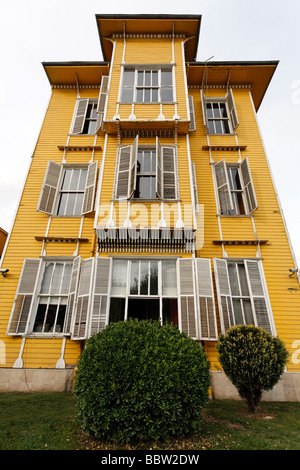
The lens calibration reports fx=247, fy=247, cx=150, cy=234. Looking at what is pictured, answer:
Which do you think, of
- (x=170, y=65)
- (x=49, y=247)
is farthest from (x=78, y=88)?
(x=49, y=247)

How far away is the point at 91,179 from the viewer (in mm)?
10203

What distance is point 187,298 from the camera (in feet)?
24.9

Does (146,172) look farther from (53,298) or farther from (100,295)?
(53,298)

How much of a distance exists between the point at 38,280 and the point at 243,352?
22.2 ft

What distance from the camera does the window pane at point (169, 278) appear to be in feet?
26.2

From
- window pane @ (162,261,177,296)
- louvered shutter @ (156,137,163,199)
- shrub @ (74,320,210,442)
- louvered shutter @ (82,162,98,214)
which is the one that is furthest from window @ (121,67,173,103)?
shrub @ (74,320,210,442)

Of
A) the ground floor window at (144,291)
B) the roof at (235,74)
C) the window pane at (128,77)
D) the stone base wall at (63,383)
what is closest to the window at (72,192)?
the ground floor window at (144,291)

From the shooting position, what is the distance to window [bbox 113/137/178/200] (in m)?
8.78

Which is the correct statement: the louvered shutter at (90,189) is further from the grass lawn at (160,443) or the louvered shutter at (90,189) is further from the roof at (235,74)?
the roof at (235,74)

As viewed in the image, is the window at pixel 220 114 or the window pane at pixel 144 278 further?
the window at pixel 220 114

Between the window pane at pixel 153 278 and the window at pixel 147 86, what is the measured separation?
707 centimetres

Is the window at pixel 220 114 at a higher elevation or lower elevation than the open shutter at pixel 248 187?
higher

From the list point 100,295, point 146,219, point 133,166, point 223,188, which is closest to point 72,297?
point 100,295

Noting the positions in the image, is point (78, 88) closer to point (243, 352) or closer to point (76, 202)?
point (76, 202)
